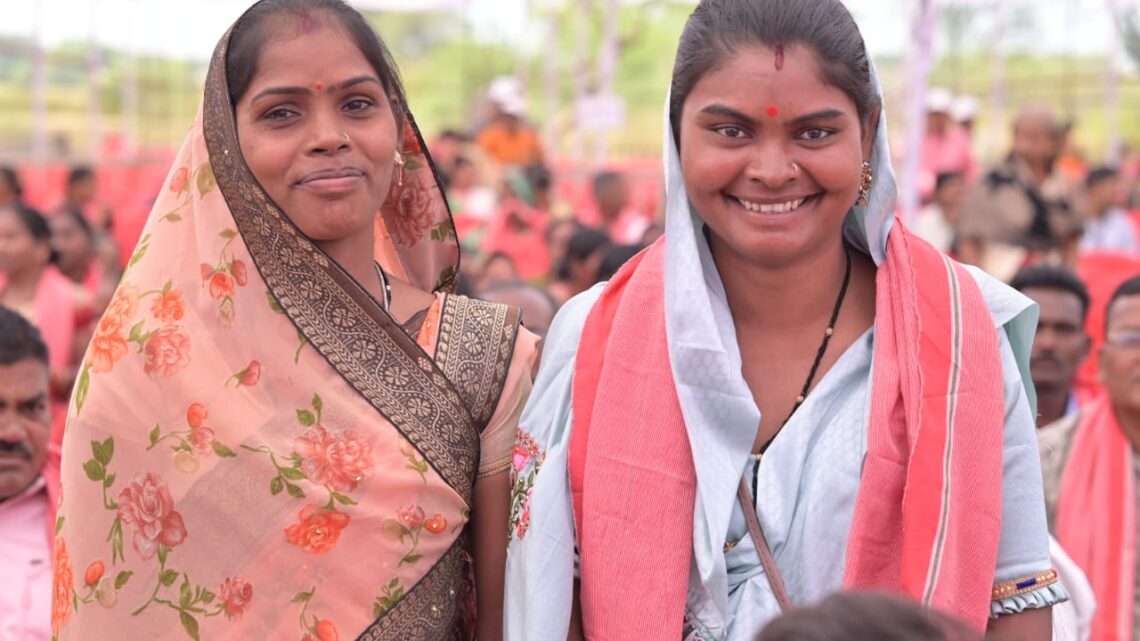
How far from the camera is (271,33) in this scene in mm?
2975

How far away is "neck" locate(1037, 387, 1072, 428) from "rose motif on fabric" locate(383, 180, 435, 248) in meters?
3.20

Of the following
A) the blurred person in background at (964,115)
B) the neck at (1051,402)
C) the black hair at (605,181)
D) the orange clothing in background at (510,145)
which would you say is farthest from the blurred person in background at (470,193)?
the neck at (1051,402)

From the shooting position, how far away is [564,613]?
2740 millimetres

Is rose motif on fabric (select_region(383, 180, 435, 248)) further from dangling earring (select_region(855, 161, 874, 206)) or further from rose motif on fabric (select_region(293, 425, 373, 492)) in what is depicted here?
dangling earring (select_region(855, 161, 874, 206))

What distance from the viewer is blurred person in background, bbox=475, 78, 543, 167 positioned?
16.5 m

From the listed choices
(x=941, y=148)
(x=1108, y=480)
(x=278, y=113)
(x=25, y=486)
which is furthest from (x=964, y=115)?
(x=278, y=113)

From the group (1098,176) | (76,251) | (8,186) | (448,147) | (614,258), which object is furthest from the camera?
(448,147)

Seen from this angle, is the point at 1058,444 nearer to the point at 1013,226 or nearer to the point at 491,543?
the point at 491,543

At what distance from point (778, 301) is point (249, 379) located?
0.98m

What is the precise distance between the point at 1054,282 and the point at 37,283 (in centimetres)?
491

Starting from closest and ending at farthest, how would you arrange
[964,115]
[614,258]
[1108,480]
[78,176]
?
[1108,480]
[614,258]
[78,176]
[964,115]

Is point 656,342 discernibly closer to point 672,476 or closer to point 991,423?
point 672,476

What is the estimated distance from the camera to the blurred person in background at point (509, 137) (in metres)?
16.5

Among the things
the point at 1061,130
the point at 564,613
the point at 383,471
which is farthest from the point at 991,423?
the point at 1061,130
